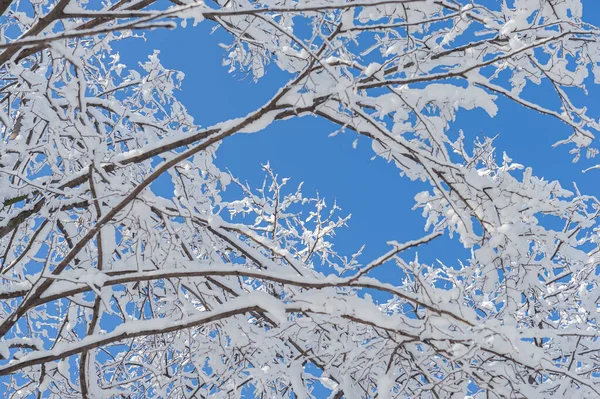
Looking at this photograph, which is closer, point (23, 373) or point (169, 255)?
point (169, 255)

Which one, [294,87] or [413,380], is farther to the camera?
[413,380]

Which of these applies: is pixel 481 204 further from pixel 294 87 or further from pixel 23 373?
pixel 23 373

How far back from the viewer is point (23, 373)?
3.29 meters

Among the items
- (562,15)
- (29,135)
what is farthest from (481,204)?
(29,135)

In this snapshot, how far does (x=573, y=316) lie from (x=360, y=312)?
213 inches

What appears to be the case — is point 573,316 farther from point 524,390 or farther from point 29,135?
point 29,135

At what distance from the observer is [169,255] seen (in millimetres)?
2564

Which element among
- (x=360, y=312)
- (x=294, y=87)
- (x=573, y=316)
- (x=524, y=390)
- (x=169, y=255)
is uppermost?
(x=573, y=316)

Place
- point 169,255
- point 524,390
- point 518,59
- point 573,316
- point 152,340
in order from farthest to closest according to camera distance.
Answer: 1. point 573,316
2. point 152,340
3. point 518,59
4. point 169,255
5. point 524,390

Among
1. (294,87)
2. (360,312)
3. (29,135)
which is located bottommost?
(360,312)

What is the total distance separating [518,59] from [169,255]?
2160 mm

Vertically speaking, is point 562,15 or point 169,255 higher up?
point 562,15

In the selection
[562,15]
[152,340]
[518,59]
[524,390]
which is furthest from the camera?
[152,340]

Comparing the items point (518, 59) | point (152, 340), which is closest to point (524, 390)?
point (518, 59)
